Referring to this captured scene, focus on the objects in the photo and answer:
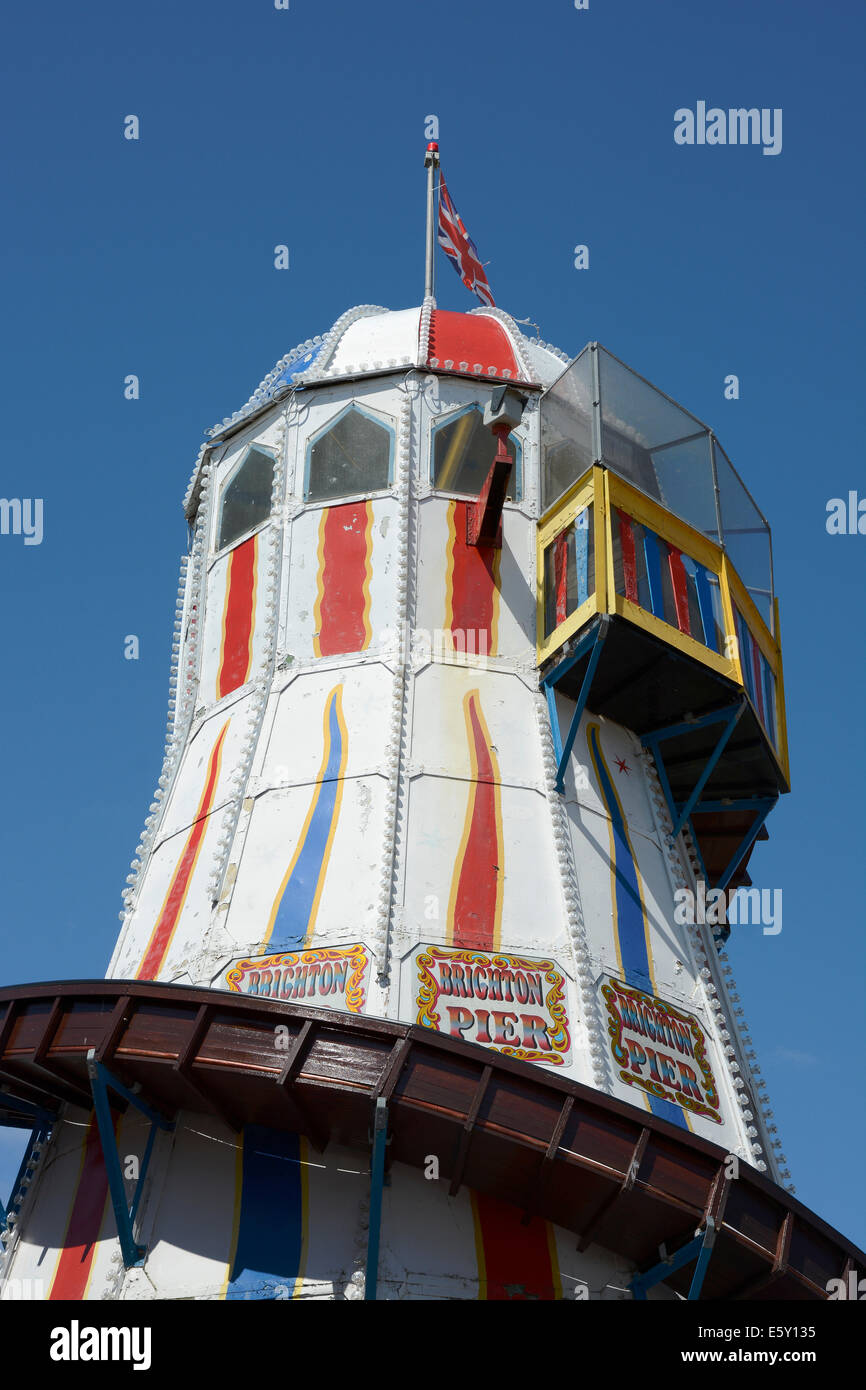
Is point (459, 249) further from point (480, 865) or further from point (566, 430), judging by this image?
point (480, 865)

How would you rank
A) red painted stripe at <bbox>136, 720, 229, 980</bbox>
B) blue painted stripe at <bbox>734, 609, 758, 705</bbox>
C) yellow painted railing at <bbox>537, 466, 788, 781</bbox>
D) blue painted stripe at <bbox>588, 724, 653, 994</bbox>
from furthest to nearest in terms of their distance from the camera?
blue painted stripe at <bbox>734, 609, 758, 705</bbox>, yellow painted railing at <bbox>537, 466, 788, 781</bbox>, red painted stripe at <bbox>136, 720, 229, 980</bbox>, blue painted stripe at <bbox>588, 724, 653, 994</bbox>

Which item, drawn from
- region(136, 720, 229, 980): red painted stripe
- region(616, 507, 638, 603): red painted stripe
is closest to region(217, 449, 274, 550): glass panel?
region(136, 720, 229, 980): red painted stripe

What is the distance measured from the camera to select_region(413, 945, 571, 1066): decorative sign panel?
16.7 meters

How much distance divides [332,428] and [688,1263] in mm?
12236

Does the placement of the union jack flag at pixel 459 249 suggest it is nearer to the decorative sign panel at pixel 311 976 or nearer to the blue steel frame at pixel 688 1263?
the decorative sign panel at pixel 311 976

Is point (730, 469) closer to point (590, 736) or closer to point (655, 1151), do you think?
point (590, 736)

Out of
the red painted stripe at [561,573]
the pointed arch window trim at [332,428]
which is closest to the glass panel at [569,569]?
the red painted stripe at [561,573]

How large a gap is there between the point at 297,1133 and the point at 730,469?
36.0ft

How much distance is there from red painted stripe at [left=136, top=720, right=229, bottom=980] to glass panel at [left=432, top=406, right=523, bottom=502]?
4568 mm

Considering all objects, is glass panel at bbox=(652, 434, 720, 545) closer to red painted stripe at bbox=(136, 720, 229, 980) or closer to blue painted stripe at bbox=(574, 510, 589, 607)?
blue painted stripe at bbox=(574, 510, 589, 607)

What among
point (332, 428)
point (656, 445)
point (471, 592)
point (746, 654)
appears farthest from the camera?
point (332, 428)

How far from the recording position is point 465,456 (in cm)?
2208

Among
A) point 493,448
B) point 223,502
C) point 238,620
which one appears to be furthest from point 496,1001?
point 223,502
